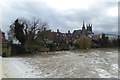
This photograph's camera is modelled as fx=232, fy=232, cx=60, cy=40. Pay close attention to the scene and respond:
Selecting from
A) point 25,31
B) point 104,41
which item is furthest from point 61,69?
point 104,41

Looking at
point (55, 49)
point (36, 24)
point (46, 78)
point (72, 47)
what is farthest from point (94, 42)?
point (46, 78)

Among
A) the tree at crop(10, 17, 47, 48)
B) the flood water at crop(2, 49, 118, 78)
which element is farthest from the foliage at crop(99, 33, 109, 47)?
the flood water at crop(2, 49, 118, 78)

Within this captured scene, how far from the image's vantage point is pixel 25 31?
54.3 m

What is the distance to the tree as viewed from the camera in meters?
52.4

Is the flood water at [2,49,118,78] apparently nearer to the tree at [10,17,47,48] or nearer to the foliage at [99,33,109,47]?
the tree at [10,17,47,48]

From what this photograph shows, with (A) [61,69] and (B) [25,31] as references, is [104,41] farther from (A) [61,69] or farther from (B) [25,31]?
(A) [61,69]

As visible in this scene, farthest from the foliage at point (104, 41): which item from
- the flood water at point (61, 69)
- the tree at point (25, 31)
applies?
the flood water at point (61, 69)

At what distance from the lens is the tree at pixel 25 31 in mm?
52375

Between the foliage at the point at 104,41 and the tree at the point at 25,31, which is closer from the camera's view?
the tree at the point at 25,31

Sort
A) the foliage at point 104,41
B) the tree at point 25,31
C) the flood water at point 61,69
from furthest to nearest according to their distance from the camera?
1. the foliage at point 104,41
2. the tree at point 25,31
3. the flood water at point 61,69

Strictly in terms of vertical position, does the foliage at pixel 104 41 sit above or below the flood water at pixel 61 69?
above

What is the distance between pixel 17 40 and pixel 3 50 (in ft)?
24.8

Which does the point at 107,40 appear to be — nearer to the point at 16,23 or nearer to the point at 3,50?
the point at 16,23

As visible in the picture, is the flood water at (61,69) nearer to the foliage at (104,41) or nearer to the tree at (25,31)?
the tree at (25,31)
